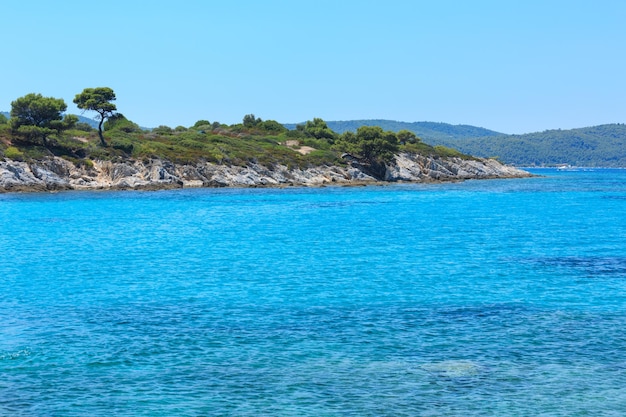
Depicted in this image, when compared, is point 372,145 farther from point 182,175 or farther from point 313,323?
point 313,323

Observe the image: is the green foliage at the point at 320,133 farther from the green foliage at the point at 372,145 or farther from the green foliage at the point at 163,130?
the green foliage at the point at 163,130

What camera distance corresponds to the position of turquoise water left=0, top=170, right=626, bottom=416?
1647 cm

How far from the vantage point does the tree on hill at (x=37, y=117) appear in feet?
362

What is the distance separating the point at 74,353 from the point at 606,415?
14359 millimetres

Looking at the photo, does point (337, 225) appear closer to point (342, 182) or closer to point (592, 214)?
point (592, 214)

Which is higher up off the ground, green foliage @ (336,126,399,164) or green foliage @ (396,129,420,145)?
green foliage @ (396,129,420,145)

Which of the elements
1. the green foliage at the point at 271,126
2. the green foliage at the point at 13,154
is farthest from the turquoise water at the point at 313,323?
the green foliage at the point at 271,126

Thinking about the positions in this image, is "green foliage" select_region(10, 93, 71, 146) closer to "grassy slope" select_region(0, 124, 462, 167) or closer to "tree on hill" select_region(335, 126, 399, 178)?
"grassy slope" select_region(0, 124, 462, 167)

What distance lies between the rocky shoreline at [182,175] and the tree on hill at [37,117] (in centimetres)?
695

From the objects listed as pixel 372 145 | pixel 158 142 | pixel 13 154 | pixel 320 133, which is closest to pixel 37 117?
pixel 13 154

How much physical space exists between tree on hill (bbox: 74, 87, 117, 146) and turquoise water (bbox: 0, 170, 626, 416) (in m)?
69.1

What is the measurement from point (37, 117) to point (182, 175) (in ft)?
82.9

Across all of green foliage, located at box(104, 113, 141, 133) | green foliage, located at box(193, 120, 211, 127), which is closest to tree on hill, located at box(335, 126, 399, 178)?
green foliage, located at box(104, 113, 141, 133)

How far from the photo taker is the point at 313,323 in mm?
23828
